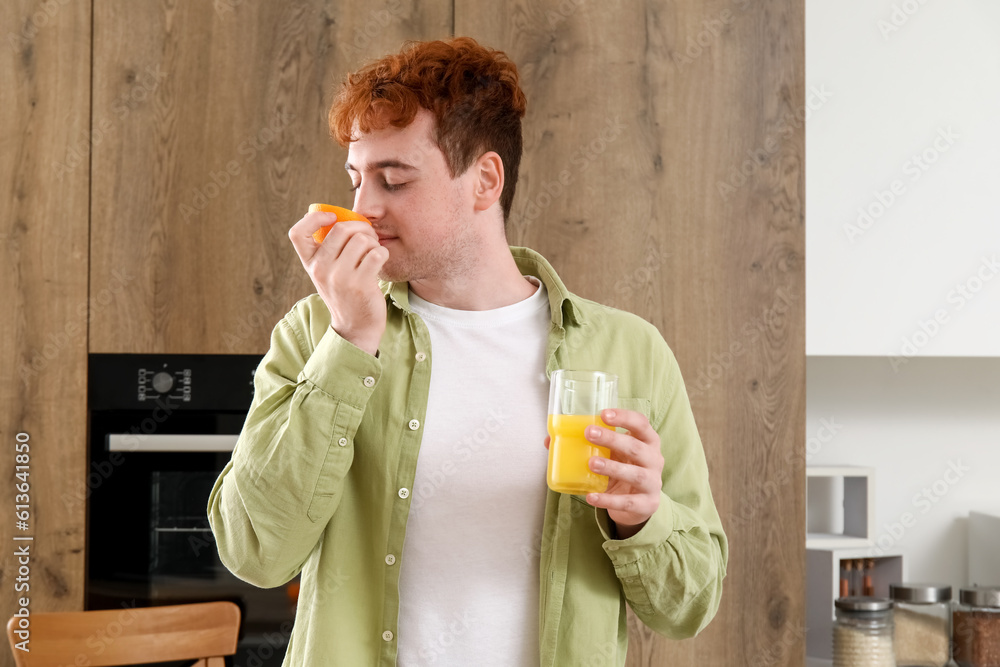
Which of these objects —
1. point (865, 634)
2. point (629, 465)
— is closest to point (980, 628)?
point (865, 634)

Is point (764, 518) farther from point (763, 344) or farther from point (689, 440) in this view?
point (689, 440)

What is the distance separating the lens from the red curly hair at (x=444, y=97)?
3.65 feet

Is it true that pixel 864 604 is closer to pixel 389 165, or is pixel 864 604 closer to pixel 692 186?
pixel 692 186

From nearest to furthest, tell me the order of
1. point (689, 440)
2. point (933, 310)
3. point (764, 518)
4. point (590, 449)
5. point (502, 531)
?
1. point (590, 449)
2. point (502, 531)
3. point (689, 440)
4. point (764, 518)
5. point (933, 310)

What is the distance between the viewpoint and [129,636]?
1.64 metres

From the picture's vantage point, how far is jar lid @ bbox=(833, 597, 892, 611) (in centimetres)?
199

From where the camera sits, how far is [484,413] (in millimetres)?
1095

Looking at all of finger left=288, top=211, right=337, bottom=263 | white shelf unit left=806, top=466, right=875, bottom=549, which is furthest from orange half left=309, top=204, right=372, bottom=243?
white shelf unit left=806, top=466, right=875, bottom=549

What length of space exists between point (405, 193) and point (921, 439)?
205 cm

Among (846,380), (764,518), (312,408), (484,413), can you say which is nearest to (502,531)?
(484,413)

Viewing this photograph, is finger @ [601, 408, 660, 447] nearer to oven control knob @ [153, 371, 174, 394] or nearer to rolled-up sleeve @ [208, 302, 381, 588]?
rolled-up sleeve @ [208, 302, 381, 588]

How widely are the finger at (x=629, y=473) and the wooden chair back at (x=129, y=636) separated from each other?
1.09 meters

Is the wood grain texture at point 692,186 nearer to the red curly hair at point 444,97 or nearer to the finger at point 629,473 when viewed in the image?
the red curly hair at point 444,97

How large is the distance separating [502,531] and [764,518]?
101 cm
